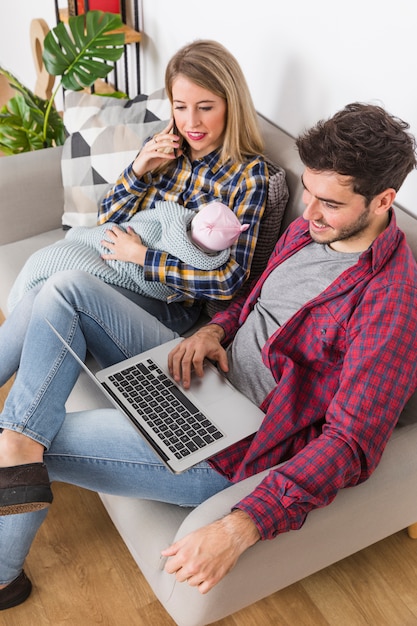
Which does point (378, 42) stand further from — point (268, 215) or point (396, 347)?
point (396, 347)

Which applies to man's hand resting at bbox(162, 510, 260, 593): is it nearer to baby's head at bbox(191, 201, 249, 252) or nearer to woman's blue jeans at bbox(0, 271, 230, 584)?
woman's blue jeans at bbox(0, 271, 230, 584)

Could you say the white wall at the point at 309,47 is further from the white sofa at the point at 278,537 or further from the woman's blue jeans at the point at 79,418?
the woman's blue jeans at the point at 79,418

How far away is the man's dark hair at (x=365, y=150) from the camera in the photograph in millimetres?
1364

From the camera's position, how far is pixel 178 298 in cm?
192

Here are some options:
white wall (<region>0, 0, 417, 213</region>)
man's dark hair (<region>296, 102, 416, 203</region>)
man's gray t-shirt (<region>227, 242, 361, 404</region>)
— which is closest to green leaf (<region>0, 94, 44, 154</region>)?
white wall (<region>0, 0, 417, 213</region>)

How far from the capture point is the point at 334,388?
4.85 ft

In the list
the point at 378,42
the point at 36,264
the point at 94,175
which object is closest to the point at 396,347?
the point at 378,42

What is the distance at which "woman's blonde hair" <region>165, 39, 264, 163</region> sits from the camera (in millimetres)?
1846

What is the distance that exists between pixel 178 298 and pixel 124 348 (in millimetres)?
272

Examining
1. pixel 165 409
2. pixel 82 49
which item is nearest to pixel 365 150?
pixel 165 409

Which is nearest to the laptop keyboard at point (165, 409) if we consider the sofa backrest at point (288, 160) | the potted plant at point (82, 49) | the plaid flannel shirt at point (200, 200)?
the plaid flannel shirt at point (200, 200)

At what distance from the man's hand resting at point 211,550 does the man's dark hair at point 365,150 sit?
0.66 meters

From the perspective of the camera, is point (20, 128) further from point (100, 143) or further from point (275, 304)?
point (275, 304)

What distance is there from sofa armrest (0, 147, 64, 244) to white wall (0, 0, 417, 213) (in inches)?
26.1
